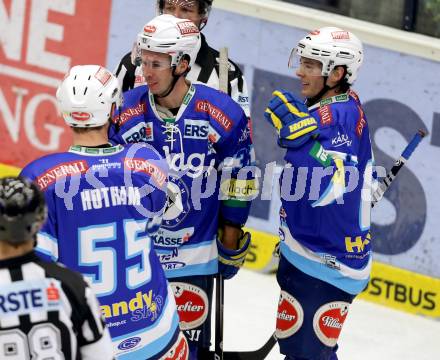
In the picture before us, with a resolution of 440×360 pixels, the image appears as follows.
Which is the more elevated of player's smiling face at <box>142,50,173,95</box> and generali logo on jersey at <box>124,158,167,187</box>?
player's smiling face at <box>142,50,173,95</box>

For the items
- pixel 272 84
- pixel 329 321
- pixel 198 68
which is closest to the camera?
pixel 329 321

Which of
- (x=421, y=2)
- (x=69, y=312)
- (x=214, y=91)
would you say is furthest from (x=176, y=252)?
(x=421, y=2)

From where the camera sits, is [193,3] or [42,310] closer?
[42,310]

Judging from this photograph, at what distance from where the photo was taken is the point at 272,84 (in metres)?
7.16

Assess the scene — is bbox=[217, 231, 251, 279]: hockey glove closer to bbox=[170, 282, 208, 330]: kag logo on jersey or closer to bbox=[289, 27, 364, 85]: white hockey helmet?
bbox=[170, 282, 208, 330]: kag logo on jersey

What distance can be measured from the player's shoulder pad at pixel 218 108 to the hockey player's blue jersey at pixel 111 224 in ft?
2.98

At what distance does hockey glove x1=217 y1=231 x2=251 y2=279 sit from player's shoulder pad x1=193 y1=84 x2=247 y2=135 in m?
0.54

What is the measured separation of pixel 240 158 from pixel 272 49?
1.91 m

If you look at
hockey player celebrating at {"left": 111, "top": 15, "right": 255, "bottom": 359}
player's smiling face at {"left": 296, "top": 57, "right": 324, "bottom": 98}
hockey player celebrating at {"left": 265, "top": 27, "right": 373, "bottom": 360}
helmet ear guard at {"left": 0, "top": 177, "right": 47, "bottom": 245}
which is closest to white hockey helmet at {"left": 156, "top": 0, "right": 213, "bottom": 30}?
hockey player celebrating at {"left": 111, "top": 15, "right": 255, "bottom": 359}

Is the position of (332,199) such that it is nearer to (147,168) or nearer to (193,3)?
(147,168)

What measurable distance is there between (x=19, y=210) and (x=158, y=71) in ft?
6.07

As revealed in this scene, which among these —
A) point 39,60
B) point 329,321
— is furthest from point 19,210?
point 39,60

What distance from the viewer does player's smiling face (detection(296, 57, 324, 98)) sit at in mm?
5176

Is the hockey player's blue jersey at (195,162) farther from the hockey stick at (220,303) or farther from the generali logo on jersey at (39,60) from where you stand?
the generali logo on jersey at (39,60)
